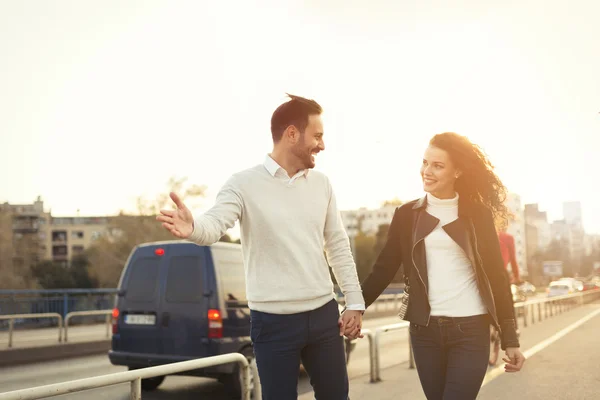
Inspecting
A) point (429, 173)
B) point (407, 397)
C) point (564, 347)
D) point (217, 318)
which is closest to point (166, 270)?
point (217, 318)

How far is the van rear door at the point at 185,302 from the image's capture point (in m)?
8.45

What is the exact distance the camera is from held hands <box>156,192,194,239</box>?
283 centimetres

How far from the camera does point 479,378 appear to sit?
369cm

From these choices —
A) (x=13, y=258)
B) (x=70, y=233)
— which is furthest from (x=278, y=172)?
(x=70, y=233)

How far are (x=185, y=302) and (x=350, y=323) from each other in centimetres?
539

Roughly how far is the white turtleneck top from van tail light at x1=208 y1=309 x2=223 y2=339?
16.1ft

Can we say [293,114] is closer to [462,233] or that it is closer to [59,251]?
[462,233]

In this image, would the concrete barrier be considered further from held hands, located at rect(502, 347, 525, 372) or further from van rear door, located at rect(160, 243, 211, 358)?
held hands, located at rect(502, 347, 525, 372)

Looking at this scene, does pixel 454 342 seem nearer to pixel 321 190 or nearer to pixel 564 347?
pixel 321 190

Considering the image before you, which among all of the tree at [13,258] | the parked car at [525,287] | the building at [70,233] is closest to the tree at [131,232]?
the tree at [13,258]

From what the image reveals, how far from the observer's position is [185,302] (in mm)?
8672

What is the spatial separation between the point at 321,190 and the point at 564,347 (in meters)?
10.3

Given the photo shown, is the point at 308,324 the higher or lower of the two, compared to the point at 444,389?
higher

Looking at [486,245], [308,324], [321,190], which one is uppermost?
[321,190]
